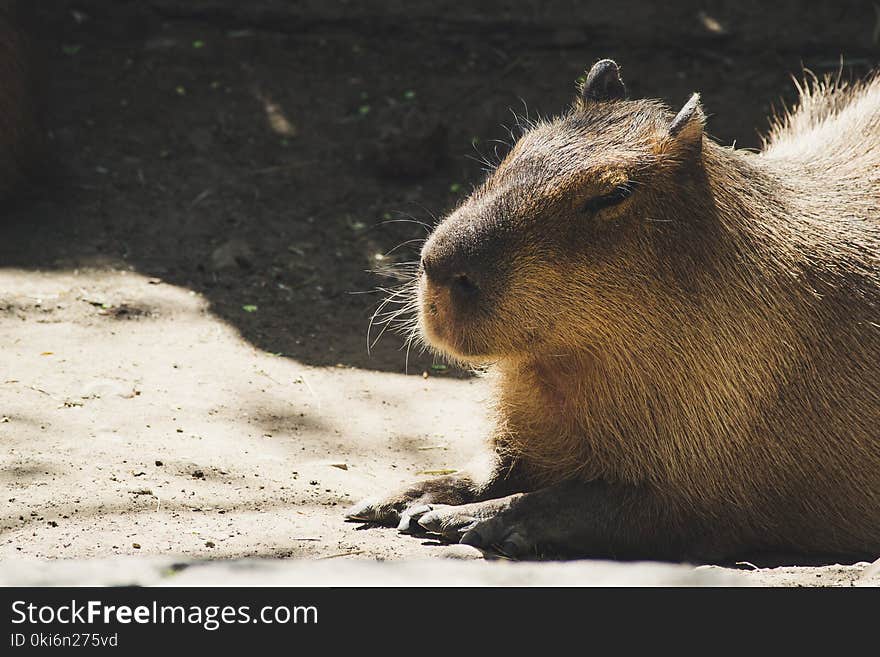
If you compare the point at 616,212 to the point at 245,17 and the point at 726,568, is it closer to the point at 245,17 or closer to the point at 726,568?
the point at 726,568

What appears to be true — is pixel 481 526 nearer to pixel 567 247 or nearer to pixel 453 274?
pixel 453 274

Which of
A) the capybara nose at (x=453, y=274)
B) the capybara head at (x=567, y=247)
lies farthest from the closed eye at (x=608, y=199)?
the capybara nose at (x=453, y=274)

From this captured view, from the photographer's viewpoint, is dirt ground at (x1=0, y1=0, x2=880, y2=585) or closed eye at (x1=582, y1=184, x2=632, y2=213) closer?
closed eye at (x1=582, y1=184, x2=632, y2=213)

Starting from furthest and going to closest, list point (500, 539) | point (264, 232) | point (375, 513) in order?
point (264, 232), point (375, 513), point (500, 539)

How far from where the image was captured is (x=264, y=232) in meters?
5.69

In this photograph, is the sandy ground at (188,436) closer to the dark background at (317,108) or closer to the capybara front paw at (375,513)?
the capybara front paw at (375,513)

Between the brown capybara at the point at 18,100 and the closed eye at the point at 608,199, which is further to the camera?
the brown capybara at the point at 18,100

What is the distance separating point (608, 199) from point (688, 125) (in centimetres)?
31

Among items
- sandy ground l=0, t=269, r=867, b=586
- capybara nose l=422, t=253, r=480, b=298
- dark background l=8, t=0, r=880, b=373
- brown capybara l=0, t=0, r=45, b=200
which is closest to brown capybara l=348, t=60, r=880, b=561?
capybara nose l=422, t=253, r=480, b=298

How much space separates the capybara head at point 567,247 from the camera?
3055 mm

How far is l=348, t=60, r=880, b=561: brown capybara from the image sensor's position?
3.07m

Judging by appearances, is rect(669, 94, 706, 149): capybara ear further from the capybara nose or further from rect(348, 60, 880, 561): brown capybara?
the capybara nose

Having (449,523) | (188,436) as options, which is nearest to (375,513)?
(449,523)

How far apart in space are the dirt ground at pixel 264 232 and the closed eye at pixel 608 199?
1040 mm
